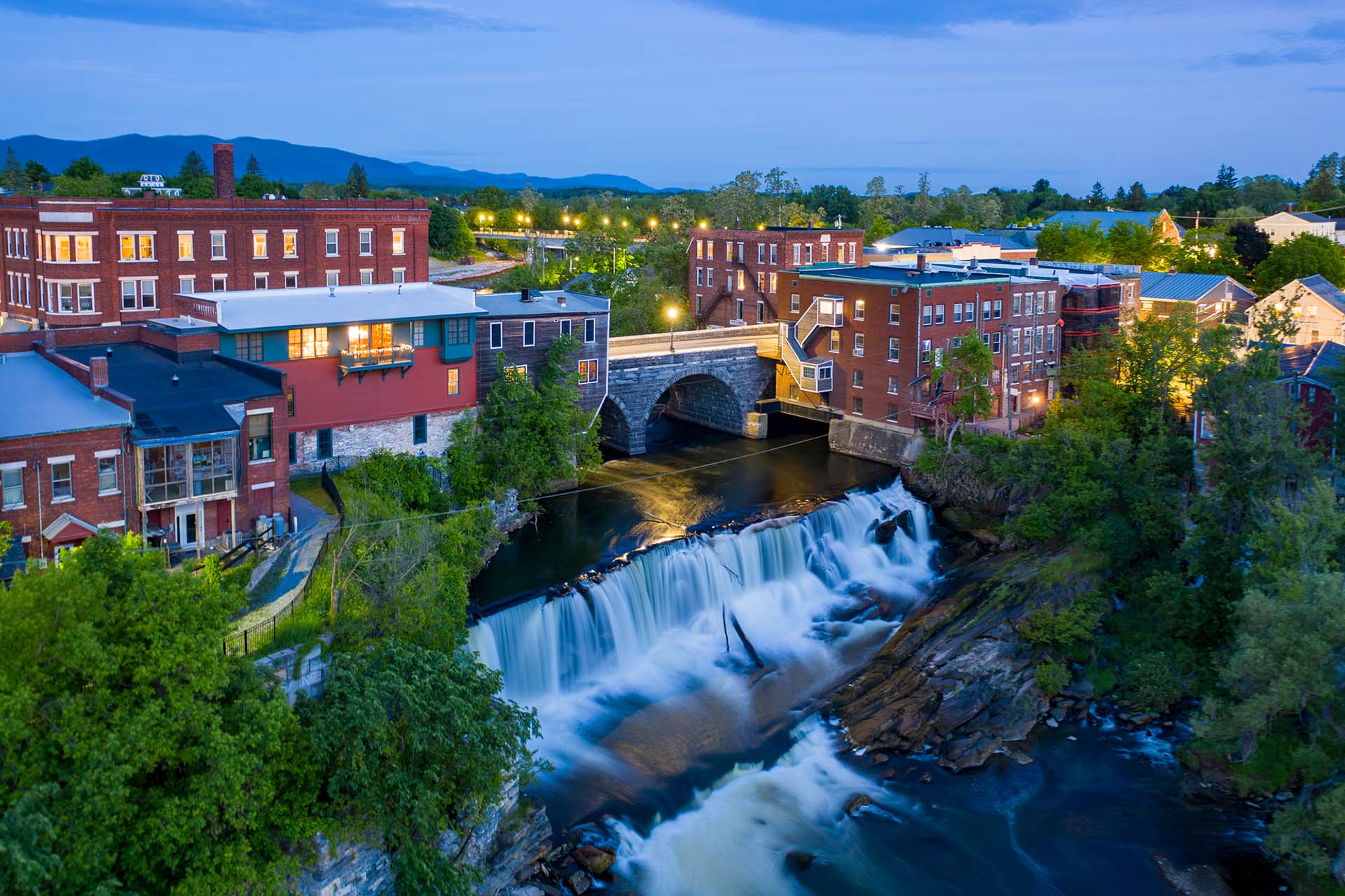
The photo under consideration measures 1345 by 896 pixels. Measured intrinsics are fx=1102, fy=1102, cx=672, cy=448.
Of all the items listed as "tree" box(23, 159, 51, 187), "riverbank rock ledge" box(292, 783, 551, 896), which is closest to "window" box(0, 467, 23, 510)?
"riverbank rock ledge" box(292, 783, 551, 896)

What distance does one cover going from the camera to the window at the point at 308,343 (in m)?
41.9

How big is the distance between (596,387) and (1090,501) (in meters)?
23.2

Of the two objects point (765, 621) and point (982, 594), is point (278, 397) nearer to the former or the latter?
point (765, 621)

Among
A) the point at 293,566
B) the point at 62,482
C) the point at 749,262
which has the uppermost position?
the point at 749,262

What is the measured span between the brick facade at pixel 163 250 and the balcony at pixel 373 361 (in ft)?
59.4

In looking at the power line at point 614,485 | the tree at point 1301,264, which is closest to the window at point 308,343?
the power line at point 614,485

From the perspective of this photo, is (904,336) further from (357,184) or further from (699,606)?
(357,184)

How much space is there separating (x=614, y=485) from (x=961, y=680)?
20.5 metres

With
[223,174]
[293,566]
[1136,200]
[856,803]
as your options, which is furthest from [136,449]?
[1136,200]

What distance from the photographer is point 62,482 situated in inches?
1206

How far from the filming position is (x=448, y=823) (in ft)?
81.9

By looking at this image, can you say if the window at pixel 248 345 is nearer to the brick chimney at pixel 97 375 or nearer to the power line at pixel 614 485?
the brick chimney at pixel 97 375

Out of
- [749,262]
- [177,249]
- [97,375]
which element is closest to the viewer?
[97,375]

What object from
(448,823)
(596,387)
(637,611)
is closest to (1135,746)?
(637,611)
